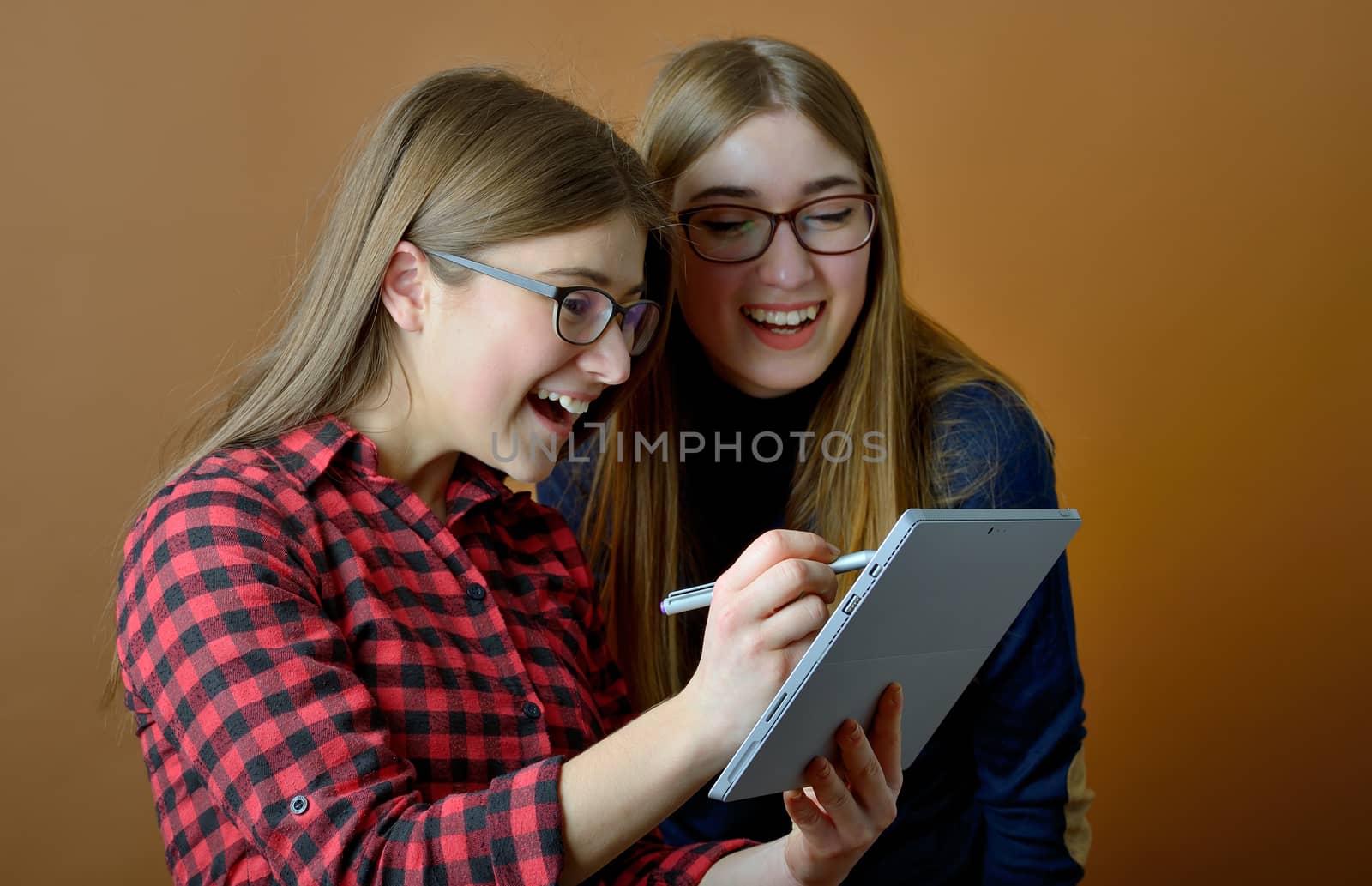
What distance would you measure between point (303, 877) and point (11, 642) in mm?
1145

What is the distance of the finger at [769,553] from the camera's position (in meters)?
1.13

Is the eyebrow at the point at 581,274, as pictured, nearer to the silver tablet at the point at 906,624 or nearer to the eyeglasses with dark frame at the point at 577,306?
the eyeglasses with dark frame at the point at 577,306

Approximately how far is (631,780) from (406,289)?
59cm

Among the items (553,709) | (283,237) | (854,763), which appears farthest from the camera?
(283,237)

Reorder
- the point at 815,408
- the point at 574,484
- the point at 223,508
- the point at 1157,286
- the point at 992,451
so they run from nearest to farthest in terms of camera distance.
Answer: the point at 223,508 < the point at 992,451 < the point at 815,408 < the point at 574,484 < the point at 1157,286

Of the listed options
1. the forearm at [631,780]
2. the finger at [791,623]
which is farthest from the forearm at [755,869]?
the finger at [791,623]

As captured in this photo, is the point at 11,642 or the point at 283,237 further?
the point at 283,237

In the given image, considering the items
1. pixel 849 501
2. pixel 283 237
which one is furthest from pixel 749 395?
pixel 283 237

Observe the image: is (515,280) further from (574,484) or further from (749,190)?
(574,484)

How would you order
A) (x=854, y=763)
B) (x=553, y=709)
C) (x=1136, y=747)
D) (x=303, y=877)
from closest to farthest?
(x=303, y=877) < (x=854, y=763) < (x=553, y=709) < (x=1136, y=747)

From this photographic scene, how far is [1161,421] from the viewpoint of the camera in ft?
9.48

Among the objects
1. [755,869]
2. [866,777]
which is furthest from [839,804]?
[755,869]

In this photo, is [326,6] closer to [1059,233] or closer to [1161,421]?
[1059,233]

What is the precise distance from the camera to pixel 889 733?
130cm
